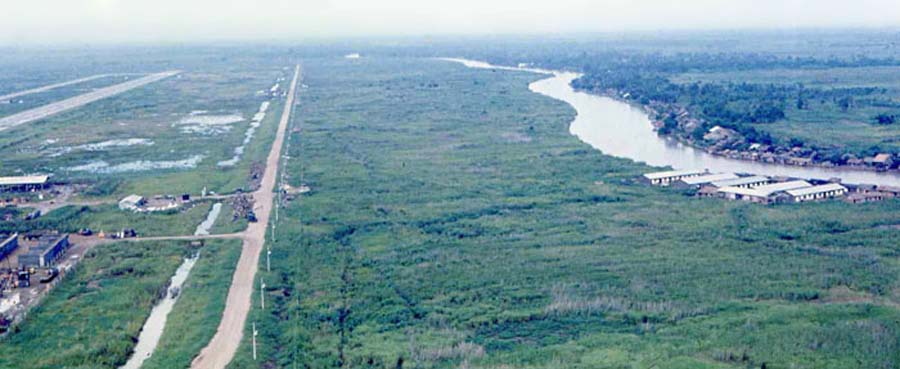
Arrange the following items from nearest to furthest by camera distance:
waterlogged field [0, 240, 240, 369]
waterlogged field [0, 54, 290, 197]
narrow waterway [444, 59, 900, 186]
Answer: waterlogged field [0, 240, 240, 369]
narrow waterway [444, 59, 900, 186]
waterlogged field [0, 54, 290, 197]

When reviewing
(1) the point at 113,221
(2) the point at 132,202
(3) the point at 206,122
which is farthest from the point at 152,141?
(1) the point at 113,221

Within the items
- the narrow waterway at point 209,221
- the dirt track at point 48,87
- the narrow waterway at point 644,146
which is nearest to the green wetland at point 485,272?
the narrow waterway at point 209,221

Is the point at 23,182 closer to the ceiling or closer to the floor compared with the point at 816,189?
closer to the floor

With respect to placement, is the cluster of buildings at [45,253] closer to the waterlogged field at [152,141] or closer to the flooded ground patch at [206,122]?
the waterlogged field at [152,141]

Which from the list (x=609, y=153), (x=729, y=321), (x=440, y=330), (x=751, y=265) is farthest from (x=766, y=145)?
(x=440, y=330)

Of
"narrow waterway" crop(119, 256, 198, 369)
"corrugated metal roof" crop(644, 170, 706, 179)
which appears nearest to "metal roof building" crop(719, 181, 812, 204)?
"corrugated metal roof" crop(644, 170, 706, 179)

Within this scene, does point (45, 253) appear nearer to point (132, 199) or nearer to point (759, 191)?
point (132, 199)

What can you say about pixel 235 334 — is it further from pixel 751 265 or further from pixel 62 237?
pixel 751 265

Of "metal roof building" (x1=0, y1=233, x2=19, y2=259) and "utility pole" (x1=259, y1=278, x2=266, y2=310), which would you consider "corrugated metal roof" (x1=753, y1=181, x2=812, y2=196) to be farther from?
"metal roof building" (x1=0, y1=233, x2=19, y2=259)
